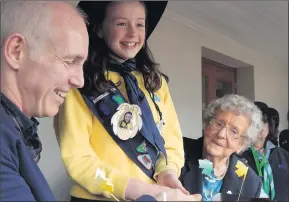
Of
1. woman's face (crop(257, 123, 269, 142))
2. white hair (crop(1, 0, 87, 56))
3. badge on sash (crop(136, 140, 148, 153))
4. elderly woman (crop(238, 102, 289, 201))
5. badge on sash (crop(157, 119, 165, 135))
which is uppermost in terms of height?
white hair (crop(1, 0, 87, 56))

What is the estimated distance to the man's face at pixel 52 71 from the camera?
70cm

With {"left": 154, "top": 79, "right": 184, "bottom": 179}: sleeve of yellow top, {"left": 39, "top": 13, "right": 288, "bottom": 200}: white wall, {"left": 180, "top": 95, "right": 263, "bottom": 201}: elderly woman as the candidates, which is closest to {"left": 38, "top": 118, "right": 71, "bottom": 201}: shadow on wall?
{"left": 180, "top": 95, "right": 263, "bottom": 201}: elderly woman

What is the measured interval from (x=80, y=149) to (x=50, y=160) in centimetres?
110

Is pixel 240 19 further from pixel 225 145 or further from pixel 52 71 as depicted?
pixel 52 71

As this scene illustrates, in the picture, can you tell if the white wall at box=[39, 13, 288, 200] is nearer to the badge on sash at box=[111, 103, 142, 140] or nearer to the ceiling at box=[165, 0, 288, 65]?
the ceiling at box=[165, 0, 288, 65]

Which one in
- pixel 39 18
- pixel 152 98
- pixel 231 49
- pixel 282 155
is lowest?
pixel 282 155

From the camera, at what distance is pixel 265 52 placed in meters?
3.45

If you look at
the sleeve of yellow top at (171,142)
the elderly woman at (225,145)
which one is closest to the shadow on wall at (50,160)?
the elderly woman at (225,145)

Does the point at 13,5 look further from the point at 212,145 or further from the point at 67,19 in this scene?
the point at 212,145

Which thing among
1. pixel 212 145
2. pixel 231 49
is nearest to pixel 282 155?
pixel 212 145

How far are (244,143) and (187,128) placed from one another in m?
0.90

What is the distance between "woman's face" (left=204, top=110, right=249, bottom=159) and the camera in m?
1.55

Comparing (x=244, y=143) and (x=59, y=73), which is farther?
(x=244, y=143)

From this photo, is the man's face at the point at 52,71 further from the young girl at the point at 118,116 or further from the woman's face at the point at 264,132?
the woman's face at the point at 264,132
